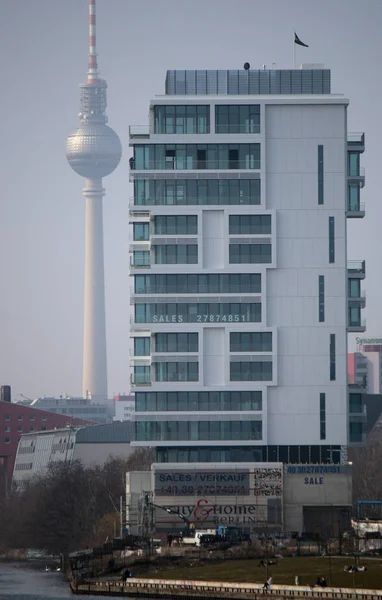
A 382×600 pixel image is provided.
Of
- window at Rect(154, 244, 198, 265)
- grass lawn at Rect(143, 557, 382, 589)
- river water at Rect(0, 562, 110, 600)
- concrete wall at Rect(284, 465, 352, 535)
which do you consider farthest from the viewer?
window at Rect(154, 244, 198, 265)

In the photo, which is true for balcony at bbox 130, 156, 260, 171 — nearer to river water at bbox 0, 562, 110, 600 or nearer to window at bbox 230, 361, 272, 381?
window at bbox 230, 361, 272, 381

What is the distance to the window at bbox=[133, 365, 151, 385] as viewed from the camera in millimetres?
196500

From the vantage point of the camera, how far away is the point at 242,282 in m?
196

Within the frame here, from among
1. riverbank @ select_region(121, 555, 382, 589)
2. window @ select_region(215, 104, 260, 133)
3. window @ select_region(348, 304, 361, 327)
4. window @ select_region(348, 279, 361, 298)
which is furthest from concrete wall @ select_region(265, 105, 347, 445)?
riverbank @ select_region(121, 555, 382, 589)

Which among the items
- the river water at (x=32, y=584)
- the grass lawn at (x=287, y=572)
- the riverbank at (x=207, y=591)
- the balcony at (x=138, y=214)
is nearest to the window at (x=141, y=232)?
the balcony at (x=138, y=214)

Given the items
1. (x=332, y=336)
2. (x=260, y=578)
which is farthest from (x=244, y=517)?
(x=260, y=578)

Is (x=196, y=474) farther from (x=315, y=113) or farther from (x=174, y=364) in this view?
(x=315, y=113)

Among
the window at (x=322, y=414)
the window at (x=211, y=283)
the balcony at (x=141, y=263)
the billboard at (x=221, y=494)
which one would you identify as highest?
the balcony at (x=141, y=263)

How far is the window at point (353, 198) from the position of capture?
19900 centimetres

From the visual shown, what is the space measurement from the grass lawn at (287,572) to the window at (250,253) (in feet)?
140

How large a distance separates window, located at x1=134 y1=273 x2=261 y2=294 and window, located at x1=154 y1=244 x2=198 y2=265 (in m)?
1.57

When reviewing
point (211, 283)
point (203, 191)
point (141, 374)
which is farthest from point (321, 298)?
point (141, 374)

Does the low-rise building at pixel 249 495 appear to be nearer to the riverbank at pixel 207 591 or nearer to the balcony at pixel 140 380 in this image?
the balcony at pixel 140 380

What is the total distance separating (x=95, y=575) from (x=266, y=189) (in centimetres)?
5250
